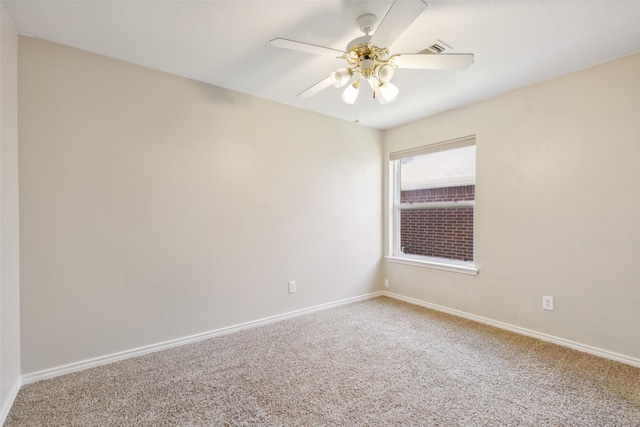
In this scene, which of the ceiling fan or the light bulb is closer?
the ceiling fan

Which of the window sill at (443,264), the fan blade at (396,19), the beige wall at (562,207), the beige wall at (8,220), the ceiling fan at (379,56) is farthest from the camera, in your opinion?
the window sill at (443,264)

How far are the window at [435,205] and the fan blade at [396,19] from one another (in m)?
2.06

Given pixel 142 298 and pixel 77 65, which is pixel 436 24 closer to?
pixel 77 65

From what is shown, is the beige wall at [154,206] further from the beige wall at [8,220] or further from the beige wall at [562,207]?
the beige wall at [562,207]

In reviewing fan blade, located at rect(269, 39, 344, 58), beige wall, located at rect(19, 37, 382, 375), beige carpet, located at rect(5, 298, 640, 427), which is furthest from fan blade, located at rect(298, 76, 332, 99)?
beige carpet, located at rect(5, 298, 640, 427)

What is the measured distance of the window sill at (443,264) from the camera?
126 inches

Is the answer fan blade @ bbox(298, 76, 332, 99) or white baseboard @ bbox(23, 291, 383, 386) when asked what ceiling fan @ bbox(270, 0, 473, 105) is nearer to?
fan blade @ bbox(298, 76, 332, 99)

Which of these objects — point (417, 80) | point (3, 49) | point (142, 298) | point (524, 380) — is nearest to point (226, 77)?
point (3, 49)

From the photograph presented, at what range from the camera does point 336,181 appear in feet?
11.9

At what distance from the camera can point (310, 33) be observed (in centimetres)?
194

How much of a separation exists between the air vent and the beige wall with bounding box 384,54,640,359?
1.20m

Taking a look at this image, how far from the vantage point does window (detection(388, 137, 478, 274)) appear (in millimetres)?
3312

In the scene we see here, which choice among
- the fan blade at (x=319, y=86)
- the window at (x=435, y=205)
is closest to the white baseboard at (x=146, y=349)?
the window at (x=435, y=205)

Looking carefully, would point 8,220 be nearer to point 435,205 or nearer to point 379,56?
point 379,56
